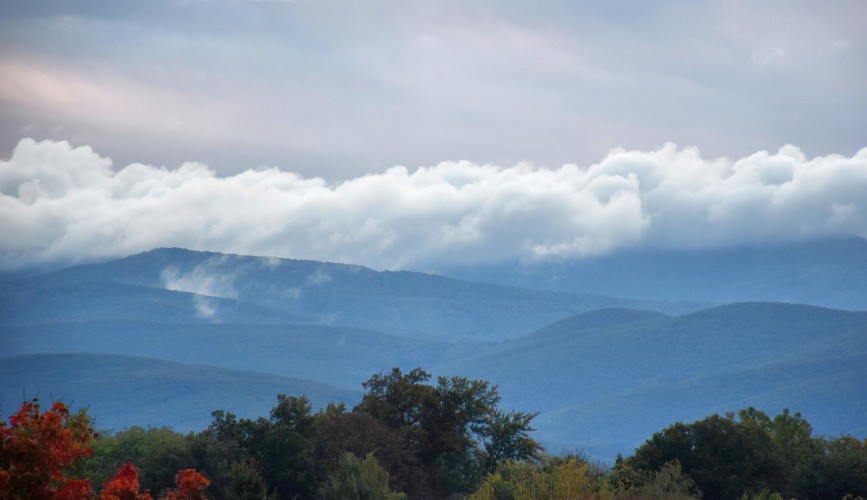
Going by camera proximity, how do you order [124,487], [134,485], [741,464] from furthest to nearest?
1. [741,464]
2. [134,485]
3. [124,487]

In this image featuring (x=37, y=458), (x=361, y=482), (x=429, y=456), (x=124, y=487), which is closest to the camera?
(x=37, y=458)

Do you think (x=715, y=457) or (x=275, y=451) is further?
(x=715, y=457)

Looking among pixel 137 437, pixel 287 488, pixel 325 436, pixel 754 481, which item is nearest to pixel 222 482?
pixel 287 488

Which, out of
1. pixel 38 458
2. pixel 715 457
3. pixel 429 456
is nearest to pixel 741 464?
pixel 715 457

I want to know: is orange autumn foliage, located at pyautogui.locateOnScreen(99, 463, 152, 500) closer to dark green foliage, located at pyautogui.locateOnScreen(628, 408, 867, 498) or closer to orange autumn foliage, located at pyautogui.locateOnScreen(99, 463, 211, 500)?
orange autumn foliage, located at pyautogui.locateOnScreen(99, 463, 211, 500)

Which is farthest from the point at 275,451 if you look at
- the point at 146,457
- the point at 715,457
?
the point at 715,457

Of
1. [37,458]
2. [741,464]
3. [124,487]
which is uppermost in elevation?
[37,458]

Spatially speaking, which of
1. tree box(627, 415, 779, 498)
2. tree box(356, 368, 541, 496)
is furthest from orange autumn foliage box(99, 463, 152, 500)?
tree box(627, 415, 779, 498)

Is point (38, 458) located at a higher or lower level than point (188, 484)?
higher

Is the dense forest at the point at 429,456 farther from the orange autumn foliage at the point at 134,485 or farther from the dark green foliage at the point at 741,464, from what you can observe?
the orange autumn foliage at the point at 134,485

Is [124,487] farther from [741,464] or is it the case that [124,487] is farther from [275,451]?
[741,464]

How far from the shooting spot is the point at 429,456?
6581 cm

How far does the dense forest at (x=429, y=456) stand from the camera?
49.8 metres

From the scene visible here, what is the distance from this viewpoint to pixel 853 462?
5825 cm
